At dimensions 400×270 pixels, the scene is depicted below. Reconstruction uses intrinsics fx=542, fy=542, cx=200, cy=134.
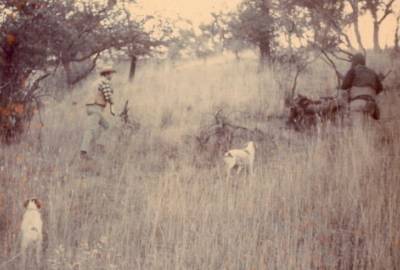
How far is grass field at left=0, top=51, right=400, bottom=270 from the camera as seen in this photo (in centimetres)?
477

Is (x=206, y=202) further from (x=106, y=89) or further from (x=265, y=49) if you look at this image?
(x=265, y=49)

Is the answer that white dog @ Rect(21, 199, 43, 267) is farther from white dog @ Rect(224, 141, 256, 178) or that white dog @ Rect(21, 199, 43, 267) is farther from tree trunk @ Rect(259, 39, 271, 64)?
tree trunk @ Rect(259, 39, 271, 64)

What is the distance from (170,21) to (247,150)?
18.6ft

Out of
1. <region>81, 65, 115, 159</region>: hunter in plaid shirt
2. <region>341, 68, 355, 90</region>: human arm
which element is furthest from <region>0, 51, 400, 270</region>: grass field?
<region>341, 68, 355, 90</region>: human arm

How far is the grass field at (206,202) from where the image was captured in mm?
4770

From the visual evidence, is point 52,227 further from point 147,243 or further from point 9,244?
point 147,243

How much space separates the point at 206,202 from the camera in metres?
5.95

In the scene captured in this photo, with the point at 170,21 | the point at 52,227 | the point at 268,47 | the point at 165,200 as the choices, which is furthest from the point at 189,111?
the point at 52,227

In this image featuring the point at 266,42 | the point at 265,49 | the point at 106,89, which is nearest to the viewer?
the point at 106,89

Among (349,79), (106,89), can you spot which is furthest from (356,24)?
(106,89)

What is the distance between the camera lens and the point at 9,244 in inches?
195

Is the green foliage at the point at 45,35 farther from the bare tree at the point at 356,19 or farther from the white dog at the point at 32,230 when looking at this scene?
the bare tree at the point at 356,19

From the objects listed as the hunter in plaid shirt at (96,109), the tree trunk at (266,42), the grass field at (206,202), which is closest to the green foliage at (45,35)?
the grass field at (206,202)

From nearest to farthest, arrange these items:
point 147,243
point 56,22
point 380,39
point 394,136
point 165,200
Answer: point 147,243 < point 165,200 < point 394,136 < point 380,39 < point 56,22
